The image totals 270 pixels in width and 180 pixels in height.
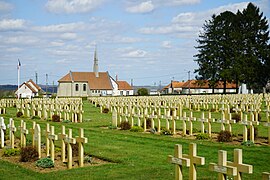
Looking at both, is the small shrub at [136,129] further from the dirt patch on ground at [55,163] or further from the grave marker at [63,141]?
the grave marker at [63,141]

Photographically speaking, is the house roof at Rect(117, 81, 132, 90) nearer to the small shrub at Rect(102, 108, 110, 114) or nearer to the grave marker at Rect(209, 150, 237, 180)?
the small shrub at Rect(102, 108, 110, 114)

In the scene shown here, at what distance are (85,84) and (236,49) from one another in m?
41.6

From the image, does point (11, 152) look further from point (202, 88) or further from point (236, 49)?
point (202, 88)

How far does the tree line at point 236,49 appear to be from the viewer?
57.5 metres

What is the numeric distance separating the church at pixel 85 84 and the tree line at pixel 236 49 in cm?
3571

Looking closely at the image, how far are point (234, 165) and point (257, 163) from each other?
5.22 meters

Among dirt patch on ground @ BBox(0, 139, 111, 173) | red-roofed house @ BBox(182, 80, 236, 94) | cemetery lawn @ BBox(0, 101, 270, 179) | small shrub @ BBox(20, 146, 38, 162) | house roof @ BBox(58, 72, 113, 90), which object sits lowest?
dirt patch on ground @ BBox(0, 139, 111, 173)

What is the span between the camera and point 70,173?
9812mm

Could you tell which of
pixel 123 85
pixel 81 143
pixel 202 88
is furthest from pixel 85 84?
pixel 81 143

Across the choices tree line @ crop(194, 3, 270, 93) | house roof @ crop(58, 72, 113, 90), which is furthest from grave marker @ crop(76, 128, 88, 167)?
house roof @ crop(58, 72, 113, 90)

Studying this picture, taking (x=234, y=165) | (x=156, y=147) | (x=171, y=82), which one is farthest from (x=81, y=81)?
(x=234, y=165)

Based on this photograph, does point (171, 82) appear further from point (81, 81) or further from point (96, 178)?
point (96, 178)

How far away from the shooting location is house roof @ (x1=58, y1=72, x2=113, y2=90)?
92.2 metres

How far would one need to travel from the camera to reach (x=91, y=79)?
3723 inches
